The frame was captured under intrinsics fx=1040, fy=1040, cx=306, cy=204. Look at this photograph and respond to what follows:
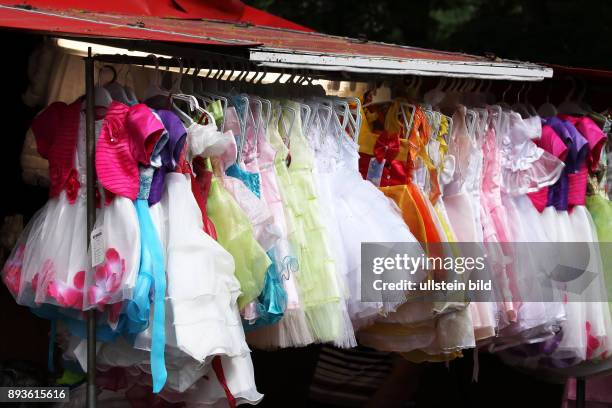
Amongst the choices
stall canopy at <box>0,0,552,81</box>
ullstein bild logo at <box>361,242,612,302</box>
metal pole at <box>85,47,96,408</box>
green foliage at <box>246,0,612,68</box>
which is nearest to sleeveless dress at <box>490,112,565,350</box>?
ullstein bild logo at <box>361,242,612,302</box>

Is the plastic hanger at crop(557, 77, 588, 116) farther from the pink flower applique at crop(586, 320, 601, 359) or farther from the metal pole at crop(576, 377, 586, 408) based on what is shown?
the metal pole at crop(576, 377, 586, 408)

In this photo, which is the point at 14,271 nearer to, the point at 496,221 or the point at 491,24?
the point at 496,221

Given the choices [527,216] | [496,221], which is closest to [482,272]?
[496,221]

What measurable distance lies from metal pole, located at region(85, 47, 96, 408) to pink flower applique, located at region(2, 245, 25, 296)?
30cm

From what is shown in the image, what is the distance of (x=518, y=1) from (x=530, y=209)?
4042 mm

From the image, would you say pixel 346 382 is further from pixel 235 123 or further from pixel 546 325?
pixel 235 123

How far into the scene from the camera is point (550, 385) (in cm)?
600

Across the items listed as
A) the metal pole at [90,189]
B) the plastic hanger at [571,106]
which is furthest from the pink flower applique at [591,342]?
the metal pole at [90,189]

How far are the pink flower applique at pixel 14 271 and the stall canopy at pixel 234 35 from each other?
0.78 meters

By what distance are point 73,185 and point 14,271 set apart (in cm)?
36

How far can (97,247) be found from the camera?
10.5 feet

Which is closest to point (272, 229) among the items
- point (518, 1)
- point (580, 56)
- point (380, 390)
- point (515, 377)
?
point (380, 390)

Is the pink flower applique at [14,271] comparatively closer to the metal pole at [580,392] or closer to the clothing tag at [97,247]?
the clothing tag at [97,247]

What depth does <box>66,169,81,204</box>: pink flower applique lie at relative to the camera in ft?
10.9
